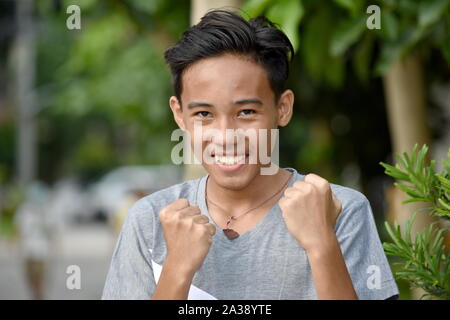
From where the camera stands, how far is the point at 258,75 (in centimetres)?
196

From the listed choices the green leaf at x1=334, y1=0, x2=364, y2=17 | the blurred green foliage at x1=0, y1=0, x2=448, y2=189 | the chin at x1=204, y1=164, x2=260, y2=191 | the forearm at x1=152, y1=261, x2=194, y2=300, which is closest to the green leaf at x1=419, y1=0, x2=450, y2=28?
the blurred green foliage at x1=0, y1=0, x2=448, y2=189

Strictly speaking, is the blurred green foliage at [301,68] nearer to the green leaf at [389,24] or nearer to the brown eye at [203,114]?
the green leaf at [389,24]

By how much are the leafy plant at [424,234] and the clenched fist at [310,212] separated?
0.85 feet

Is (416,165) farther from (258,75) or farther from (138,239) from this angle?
(138,239)

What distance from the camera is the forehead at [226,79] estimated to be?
1910mm

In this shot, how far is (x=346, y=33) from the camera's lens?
3.33 metres

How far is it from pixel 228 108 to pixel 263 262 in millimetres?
404

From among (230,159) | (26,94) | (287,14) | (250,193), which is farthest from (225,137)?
(26,94)

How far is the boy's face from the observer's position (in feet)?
6.27

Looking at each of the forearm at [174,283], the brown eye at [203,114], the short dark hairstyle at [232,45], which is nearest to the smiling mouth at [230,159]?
the brown eye at [203,114]

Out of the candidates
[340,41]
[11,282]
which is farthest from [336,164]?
[11,282]

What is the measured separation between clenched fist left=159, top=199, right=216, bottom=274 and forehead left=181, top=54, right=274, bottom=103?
0.32 m

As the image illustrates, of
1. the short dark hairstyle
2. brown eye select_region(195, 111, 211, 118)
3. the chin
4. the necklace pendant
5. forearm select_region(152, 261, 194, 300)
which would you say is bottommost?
forearm select_region(152, 261, 194, 300)

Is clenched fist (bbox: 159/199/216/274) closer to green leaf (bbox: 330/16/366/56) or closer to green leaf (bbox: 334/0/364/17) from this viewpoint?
green leaf (bbox: 334/0/364/17)
